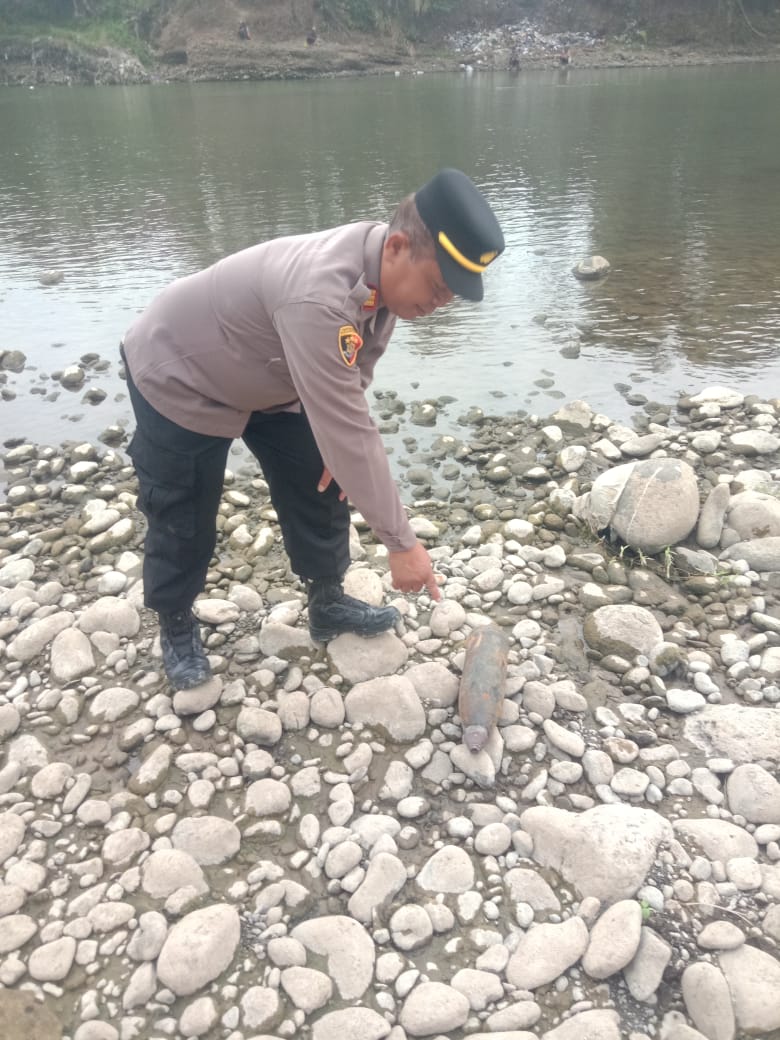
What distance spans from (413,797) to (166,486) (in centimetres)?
141

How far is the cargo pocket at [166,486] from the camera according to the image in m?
2.70

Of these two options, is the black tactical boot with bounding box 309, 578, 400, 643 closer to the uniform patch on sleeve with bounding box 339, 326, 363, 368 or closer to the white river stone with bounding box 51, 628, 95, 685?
the white river stone with bounding box 51, 628, 95, 685

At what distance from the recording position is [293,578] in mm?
4020

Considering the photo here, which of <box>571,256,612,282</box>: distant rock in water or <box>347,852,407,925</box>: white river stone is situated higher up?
<box>347,852,407,925</box>: white river stone

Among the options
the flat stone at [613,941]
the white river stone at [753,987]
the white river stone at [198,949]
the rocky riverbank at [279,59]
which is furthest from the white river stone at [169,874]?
the rocky riverbank at [279,59]

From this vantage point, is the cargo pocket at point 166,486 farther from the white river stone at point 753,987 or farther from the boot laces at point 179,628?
the white river stone at point 753,987

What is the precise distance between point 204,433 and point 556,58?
53.7 meters

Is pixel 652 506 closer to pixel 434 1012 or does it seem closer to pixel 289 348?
pixel 289 348

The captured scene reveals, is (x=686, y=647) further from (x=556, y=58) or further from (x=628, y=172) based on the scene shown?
(x=556, y=58)

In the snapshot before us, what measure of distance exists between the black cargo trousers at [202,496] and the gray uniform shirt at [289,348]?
93 millimetres

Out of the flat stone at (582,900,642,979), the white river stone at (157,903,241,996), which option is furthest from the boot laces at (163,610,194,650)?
the flat stone at (582,900,642,979)

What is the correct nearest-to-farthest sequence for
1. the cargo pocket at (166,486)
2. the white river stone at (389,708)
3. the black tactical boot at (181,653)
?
1. the cargo pocket at (166,486)
2. the white river stone at (389,708)
3. the black tactical boot at (181,653)

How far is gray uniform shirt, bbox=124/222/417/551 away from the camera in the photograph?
84.5 inches

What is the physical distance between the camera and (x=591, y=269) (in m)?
9.11
